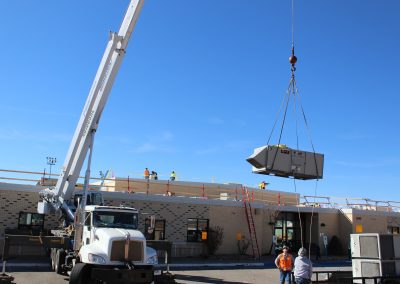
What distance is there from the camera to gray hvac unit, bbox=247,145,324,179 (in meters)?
14.4

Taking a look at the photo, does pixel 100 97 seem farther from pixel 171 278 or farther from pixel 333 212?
pixel 333 212

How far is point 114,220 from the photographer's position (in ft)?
52.3

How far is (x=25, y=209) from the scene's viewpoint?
24.2 m

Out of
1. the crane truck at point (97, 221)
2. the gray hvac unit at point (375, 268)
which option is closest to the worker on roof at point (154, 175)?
the crane truck at point (97, 221)

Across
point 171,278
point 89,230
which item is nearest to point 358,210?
point 171,278

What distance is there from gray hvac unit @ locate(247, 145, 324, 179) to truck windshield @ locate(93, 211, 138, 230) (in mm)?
4603

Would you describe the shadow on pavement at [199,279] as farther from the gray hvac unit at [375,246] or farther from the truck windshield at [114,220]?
the gray hvac unit at [375,246]

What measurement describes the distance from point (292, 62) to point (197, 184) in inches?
894

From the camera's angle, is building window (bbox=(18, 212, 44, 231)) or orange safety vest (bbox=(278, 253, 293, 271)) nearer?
orange safety vest (bbox=(278, 253, 293, 271))

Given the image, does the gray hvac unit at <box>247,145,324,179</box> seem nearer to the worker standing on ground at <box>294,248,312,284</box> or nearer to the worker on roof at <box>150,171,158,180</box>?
the worker standing on ground at <box>294,248,312,284</box>

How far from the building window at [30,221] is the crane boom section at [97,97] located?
4.70 m

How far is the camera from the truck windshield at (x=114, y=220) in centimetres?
1575

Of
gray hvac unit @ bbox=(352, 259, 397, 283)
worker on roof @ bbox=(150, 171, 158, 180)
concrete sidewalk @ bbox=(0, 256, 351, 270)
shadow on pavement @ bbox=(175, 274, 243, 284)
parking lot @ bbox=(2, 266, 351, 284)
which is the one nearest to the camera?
gray hvac unit @ bbox=(352, 259, 397, 283)

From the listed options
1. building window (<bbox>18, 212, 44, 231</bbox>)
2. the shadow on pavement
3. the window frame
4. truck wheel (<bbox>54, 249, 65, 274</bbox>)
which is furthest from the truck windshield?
the window frame
